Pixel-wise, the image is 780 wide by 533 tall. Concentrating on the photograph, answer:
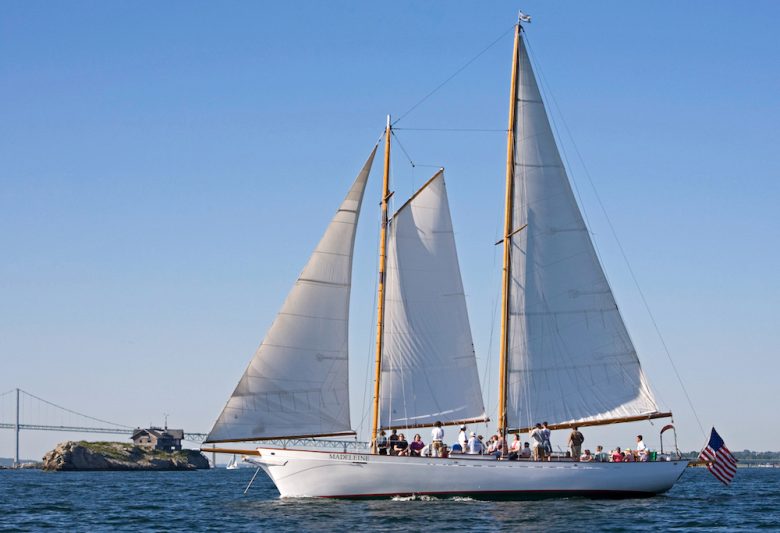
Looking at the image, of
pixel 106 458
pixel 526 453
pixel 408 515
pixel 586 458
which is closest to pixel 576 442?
pixel 586 458

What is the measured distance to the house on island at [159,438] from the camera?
177625mm

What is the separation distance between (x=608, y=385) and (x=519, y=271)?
20.9 feet

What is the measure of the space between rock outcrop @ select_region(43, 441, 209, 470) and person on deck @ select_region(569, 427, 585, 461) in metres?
120

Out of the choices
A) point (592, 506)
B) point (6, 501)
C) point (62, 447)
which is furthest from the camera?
point (62, 447)

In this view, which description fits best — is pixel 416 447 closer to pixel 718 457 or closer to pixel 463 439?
pixel 463 439

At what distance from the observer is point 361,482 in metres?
44.5

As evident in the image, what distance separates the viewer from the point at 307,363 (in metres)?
44.2

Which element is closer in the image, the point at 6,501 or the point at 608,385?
the point at 608,385

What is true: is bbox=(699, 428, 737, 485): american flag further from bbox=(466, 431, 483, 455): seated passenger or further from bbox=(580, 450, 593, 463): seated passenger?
bbox=(466, 431, 483, 455): seated passenger

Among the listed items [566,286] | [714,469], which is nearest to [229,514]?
[566,286]

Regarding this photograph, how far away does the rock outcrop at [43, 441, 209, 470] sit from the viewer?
500ft

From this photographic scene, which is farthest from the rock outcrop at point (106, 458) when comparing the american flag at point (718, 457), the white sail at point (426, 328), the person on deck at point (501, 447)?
the american flag at point (718, 457)

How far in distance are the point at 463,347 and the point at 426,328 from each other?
1.82m

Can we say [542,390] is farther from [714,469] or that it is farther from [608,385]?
[714,469]
